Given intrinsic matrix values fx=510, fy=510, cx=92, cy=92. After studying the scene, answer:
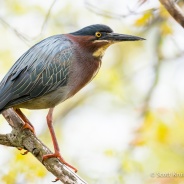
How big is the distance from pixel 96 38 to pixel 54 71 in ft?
2.29

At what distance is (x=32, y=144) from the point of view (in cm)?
572

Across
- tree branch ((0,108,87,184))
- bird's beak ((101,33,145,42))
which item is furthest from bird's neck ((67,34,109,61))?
tree branch ((0,108,87,184))

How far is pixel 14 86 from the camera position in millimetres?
5910

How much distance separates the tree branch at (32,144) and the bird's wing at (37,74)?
1.14 feet

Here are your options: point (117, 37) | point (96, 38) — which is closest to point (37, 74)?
point (96, 38)

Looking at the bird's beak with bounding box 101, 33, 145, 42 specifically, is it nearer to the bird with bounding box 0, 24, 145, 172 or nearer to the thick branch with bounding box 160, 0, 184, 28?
the bird with bounding box 0, 24, 145, 172

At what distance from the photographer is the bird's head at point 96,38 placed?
6246 mm

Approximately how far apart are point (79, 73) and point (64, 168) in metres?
1.35

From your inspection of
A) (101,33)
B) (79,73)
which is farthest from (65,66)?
(101,33)

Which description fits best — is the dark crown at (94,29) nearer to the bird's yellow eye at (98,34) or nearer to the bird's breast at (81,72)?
the bird's yellow eye at (98,34)

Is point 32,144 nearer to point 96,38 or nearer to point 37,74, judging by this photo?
point 37,74

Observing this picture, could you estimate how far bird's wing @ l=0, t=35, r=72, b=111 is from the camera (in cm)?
587

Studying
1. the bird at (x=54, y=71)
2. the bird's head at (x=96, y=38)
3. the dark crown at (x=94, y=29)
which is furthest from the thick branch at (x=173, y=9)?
the dark crown at (x=94, y=29)

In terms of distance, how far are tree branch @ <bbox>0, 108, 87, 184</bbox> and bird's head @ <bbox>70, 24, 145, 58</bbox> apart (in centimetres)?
123
